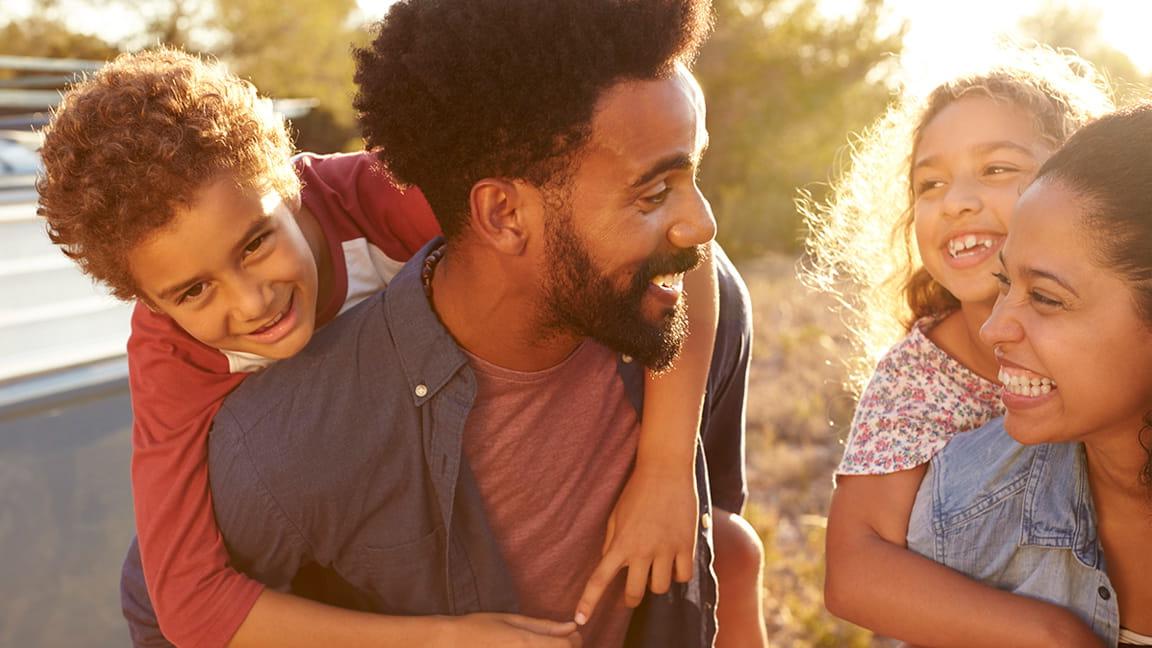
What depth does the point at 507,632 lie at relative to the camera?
81.5 inches

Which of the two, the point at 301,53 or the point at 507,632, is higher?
the point at 301,53

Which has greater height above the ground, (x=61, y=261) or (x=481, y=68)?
(x=481, y=68)

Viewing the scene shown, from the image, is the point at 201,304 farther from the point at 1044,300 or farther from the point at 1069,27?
the point at 1069,27

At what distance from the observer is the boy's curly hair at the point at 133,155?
2.00 meters

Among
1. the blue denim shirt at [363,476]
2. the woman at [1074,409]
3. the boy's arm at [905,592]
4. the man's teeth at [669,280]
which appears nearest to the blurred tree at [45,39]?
the blue denim shirt at [363,476]

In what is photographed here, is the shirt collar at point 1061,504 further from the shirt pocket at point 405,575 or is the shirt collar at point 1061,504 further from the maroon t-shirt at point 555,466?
the shirt pocket at point 405,575

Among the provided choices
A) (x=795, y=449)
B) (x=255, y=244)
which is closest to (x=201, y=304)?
(x=255, y=244)

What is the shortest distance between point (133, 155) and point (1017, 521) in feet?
5.68

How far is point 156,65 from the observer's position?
215 cm

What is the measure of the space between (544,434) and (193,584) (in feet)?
2.33

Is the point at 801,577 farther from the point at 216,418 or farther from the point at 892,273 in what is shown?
the point at 216,418

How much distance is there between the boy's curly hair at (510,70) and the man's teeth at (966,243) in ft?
2.49

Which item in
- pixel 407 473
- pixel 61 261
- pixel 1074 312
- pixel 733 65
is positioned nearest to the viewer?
pixel 1074 312

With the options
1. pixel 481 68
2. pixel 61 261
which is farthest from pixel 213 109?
pixel 61 261
